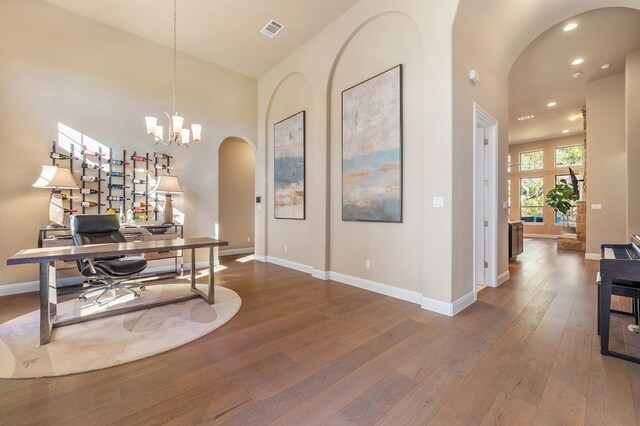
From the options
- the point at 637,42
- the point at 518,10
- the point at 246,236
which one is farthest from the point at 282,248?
the point at 637,42

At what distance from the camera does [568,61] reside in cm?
510

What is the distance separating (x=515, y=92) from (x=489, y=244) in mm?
4721

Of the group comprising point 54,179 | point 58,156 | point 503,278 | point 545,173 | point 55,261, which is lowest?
point 503,278

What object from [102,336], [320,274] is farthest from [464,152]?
[102,336]

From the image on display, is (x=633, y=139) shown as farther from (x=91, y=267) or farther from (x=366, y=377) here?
(x=91, y=267)

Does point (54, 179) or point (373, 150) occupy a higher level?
point (373, 150)

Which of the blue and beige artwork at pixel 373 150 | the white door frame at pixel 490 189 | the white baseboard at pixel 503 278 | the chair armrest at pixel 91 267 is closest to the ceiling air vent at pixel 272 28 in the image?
the blue and beige artwork at pixel 373 150

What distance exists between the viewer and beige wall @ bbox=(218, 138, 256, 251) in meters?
6.73

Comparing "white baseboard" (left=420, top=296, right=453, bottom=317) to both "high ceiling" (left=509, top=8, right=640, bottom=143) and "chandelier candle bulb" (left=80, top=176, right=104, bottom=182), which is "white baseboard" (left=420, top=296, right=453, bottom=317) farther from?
"chandelier candle bulb" (left=80, top=176, right=104, bottom=182)

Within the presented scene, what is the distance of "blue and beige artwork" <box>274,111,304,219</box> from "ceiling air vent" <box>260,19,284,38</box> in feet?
4.33

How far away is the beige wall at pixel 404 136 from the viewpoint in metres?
2.94

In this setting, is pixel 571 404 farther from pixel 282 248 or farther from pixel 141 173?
pixel 141 173

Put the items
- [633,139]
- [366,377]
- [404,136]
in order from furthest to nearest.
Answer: [633,139] → [404,136] → [366,377]

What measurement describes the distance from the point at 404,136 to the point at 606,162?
5752 millimetres
